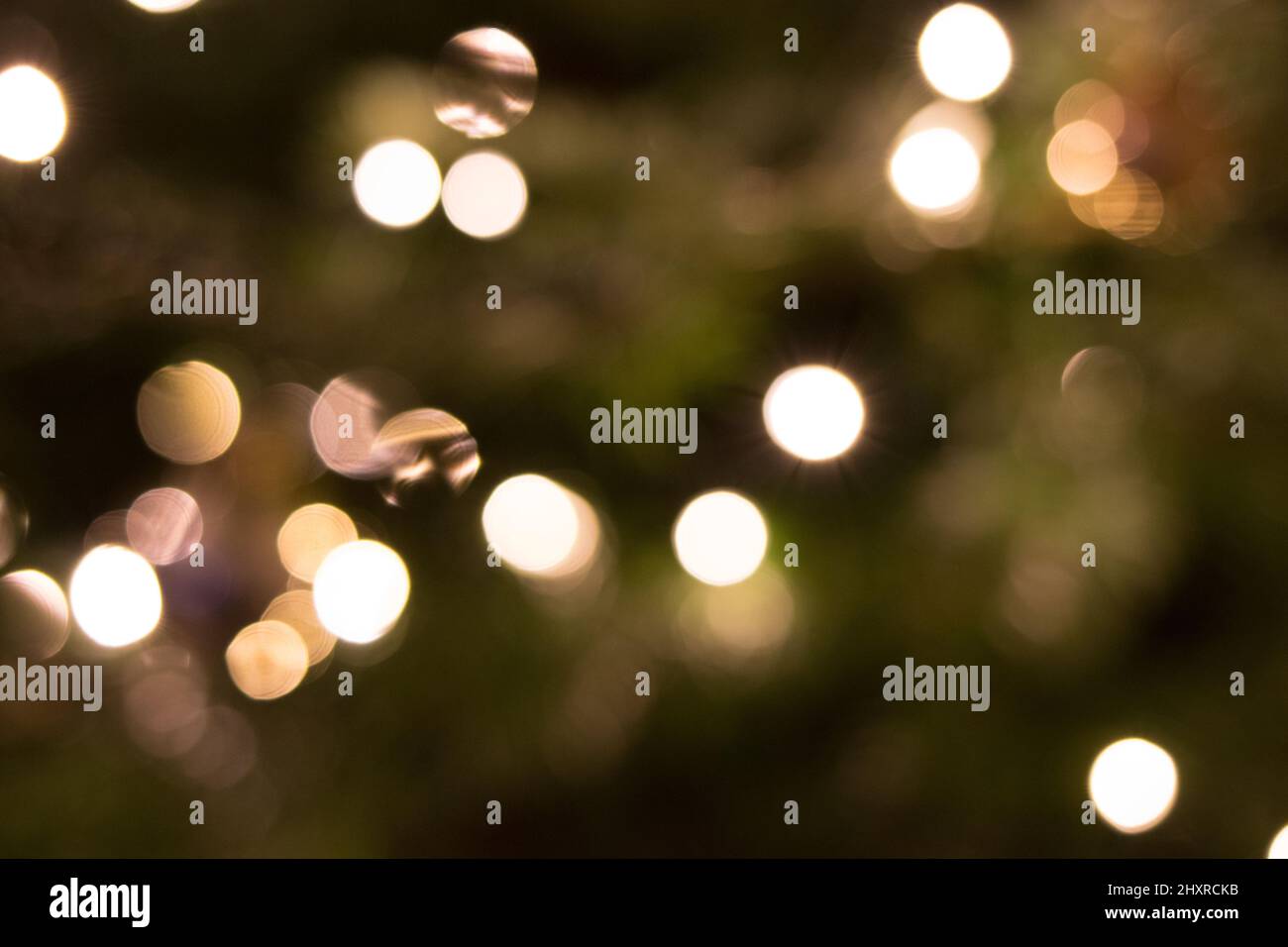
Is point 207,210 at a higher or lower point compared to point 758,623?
higher

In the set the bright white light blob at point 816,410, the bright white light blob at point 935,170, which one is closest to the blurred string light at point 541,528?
the bright white light blob at point 816,410

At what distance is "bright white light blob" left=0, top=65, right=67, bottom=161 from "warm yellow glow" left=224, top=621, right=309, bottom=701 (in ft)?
0.92

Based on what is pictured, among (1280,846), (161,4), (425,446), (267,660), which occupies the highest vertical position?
(161,4)

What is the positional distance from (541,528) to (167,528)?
0.66 ft

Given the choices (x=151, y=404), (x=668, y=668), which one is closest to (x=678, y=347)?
(x=668, y=668)

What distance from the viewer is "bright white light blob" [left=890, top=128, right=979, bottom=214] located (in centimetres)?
41

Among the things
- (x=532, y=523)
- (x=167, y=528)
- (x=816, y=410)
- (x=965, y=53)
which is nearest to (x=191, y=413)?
(x=167, y=528)

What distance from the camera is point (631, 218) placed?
16.4 inches

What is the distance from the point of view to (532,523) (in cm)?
45

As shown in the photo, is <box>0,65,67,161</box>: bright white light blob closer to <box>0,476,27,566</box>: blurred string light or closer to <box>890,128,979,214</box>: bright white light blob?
<box>0,476,27,566</box>: blurred string light

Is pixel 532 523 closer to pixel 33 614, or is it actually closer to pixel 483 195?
pixel 483 195
